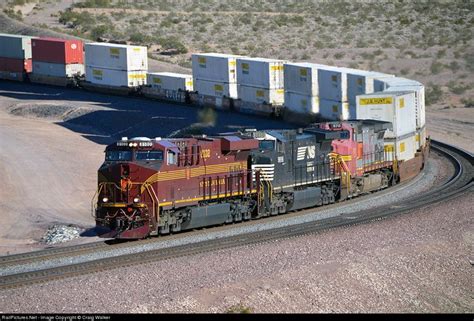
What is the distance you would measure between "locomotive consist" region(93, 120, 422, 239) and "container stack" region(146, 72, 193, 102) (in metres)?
25.7

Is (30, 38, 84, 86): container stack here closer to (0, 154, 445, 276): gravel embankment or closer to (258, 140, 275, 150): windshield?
(0, 154, 445, 276): gravel embankment

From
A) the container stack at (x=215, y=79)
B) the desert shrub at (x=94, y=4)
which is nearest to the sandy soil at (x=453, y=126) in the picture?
the container stack at (x=215, y=79)

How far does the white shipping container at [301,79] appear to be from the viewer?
4741cm

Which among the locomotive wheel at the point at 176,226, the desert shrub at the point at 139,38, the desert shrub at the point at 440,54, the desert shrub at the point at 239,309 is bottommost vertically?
the locomotive wheel at the point at 176,226

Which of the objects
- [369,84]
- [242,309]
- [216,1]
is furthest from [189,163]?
[216,1]

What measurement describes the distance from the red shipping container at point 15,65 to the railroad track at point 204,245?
144 feet

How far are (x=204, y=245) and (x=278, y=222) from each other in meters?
5.04

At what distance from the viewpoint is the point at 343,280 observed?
20344 mm

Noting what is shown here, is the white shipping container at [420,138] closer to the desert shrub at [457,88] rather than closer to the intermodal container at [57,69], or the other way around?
the desert shrub at [457,88]

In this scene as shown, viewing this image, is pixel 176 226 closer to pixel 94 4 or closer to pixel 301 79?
pixel 301 79

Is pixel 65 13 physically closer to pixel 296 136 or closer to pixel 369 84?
pixel 369 84

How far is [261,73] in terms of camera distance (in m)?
52.1

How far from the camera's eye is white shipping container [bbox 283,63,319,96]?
156 ft

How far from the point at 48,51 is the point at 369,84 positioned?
1239 inches
